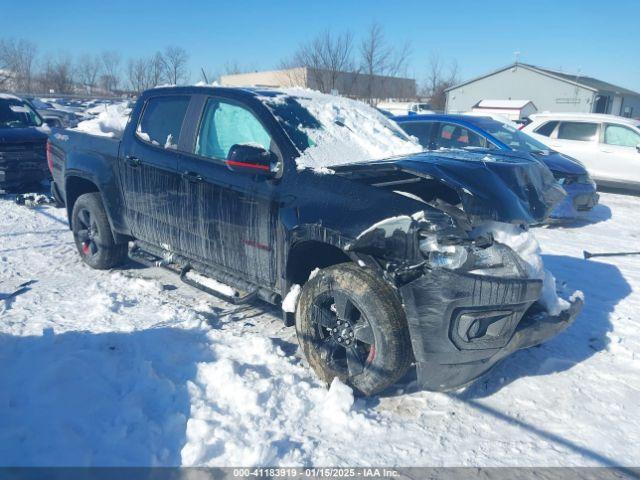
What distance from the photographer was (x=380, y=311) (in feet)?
9.91

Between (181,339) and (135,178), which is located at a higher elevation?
(135,178)

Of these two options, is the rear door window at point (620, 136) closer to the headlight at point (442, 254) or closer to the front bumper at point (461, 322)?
the front bumper at point (461, 322)

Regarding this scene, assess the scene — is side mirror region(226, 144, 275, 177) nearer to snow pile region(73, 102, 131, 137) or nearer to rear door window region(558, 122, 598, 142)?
snow pile region(73, 102, 131, 137)

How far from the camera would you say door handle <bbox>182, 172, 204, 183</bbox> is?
13.6 feet

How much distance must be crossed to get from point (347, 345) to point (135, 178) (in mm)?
2731

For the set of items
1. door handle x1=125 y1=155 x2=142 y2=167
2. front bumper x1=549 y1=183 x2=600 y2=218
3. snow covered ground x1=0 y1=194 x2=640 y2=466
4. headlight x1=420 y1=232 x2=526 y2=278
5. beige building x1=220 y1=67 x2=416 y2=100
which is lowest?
snow covered ground x1=0 y1=194 x2=640 y2=466

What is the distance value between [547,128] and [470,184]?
1028 cm

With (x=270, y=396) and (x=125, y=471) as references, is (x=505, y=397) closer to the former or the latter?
(x=270, y=396)

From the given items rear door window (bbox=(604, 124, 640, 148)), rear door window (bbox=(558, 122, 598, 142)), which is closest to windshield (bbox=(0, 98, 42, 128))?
rear door window (bbox=(558, 122, 598, 142))

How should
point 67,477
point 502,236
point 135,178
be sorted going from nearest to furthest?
point 67,477, point 502,236, point 135,178

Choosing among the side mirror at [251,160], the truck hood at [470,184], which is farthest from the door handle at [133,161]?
the truck hood at [470,184]

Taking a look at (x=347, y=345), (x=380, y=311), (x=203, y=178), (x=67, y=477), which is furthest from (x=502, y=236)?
(x=67, y=477)

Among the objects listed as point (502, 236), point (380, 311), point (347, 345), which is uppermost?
point (502, 236)

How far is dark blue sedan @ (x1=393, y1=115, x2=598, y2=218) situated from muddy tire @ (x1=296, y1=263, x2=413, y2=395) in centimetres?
561
